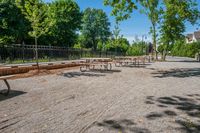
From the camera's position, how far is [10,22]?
3516cm

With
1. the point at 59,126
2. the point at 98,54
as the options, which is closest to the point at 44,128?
the point at 59,126

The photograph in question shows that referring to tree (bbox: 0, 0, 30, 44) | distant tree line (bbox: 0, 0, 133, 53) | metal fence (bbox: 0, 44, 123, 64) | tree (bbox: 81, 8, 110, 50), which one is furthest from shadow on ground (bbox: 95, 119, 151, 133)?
tree (bbox: 81, 8, 110, 50)

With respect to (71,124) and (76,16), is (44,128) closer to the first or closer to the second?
(71,124)

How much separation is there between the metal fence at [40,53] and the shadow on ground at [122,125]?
1928 centimetres

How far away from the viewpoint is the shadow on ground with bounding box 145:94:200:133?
15.8 feet

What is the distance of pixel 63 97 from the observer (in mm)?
7504

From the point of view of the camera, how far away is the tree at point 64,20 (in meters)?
48.9

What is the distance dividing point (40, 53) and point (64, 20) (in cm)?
2030

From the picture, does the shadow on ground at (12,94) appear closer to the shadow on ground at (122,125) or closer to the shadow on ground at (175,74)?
the shadow on ground at (122,125)

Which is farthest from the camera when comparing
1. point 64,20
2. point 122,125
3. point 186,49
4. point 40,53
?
point 186,49

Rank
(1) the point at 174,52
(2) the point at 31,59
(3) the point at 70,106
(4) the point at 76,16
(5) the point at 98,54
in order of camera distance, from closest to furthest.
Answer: (3) the point at 70,106 → (2) the point at 31,59 → (5) the point at 98,54 → (4) the point at 76,16 → (1) the point at 174,52

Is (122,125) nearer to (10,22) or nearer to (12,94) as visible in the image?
(12,94)

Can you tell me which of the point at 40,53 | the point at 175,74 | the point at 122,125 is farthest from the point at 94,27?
the point at 122,125

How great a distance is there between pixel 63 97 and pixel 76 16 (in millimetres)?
48376
